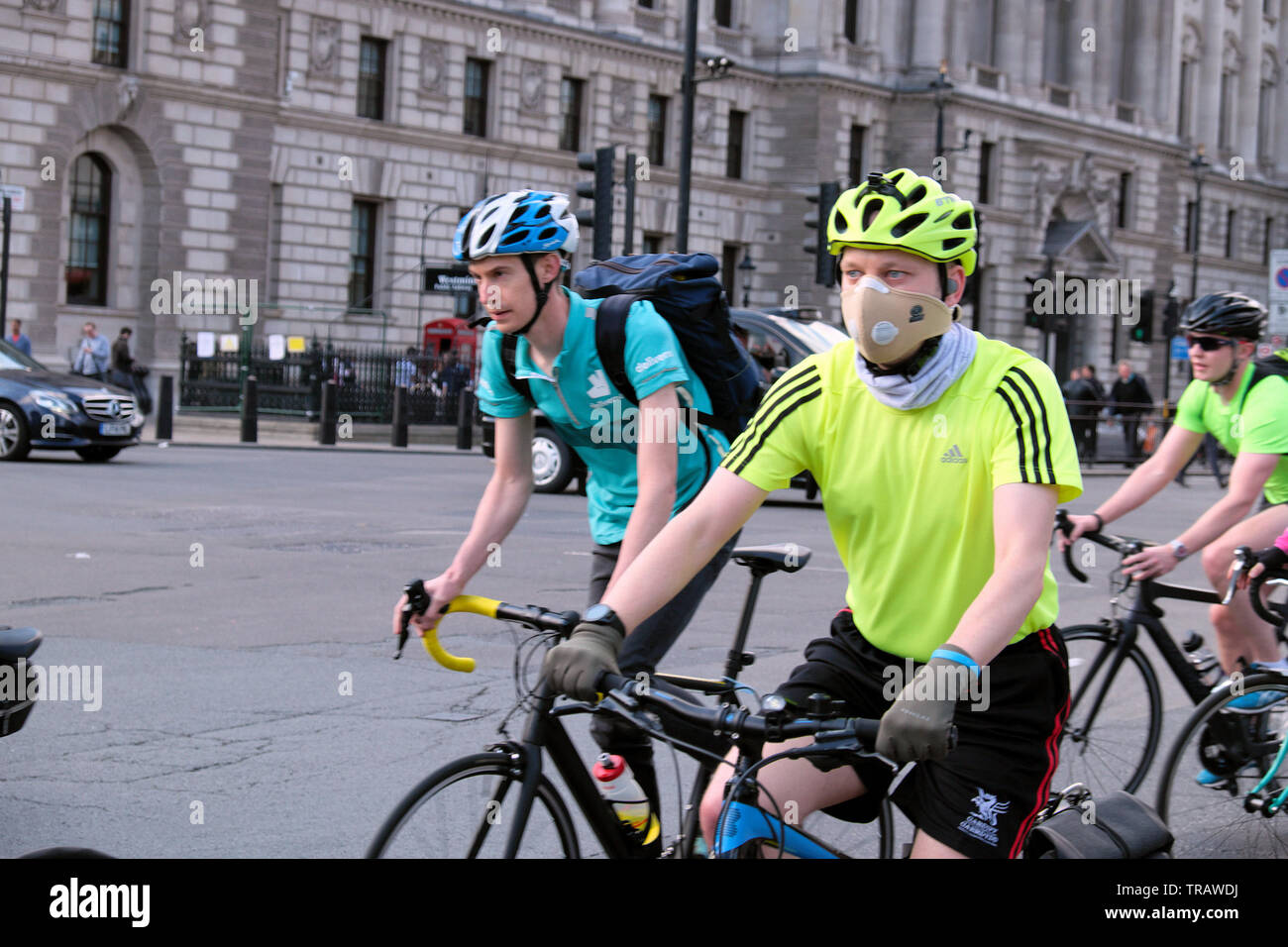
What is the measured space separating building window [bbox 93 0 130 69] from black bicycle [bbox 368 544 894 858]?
34.0 m

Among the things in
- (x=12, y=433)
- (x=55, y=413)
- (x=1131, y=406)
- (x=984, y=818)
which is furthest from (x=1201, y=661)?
(x=1131, y=406)

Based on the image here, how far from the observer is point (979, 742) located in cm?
318

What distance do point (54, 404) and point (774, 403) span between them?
17.8 m

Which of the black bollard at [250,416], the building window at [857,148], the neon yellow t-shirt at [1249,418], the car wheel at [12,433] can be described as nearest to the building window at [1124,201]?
the building window at [857,148]

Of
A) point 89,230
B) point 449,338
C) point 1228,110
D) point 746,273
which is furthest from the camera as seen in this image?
point 1228,110

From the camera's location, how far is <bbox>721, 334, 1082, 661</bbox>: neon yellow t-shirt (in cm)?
317

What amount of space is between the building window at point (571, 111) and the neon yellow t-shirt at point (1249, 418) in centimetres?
4011

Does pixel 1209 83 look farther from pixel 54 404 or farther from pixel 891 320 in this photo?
pixel 891 320

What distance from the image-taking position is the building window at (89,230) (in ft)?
115

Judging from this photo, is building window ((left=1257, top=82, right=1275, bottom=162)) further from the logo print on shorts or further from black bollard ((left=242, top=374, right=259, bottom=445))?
the logo print on shorts

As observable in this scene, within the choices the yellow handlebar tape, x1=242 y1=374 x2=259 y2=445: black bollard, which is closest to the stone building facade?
x1=242 y1=374 x2=259 y2=445: black bollard
